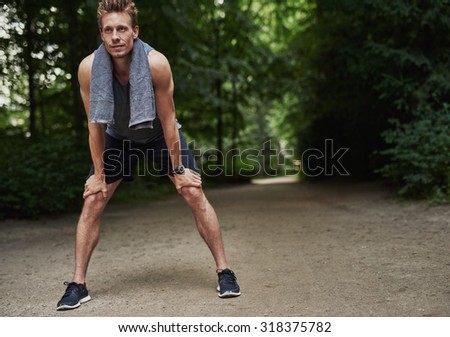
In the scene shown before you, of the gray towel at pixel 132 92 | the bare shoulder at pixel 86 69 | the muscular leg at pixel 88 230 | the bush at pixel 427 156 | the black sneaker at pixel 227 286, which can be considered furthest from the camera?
the bush at pixel 427 156

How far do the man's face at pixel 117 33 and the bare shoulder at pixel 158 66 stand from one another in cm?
18

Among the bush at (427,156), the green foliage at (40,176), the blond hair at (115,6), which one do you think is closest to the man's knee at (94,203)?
the blond hair at (115,6)

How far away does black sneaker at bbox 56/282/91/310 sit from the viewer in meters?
3.70

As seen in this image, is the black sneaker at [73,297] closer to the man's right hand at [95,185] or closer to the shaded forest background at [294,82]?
the man's right hand at [95,185]

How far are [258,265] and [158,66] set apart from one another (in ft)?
7.71

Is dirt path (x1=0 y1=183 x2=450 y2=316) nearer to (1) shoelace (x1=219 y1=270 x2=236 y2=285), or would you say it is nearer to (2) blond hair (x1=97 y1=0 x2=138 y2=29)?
(1) shoelace (x1=219 y1=270 x2=236 y2=285)

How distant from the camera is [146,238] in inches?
282

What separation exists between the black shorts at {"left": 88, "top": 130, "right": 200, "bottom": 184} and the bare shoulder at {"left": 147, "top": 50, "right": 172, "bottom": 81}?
65 centimetres

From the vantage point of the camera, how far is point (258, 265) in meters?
5.06

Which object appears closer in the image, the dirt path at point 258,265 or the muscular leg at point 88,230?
the dirt path at point 258,265

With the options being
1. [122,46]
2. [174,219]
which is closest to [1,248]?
[174,219]

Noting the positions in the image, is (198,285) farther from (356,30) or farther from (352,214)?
(356,30)

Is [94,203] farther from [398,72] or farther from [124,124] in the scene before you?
[398,72]

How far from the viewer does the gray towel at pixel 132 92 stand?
11.9 ft
